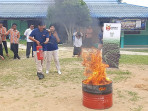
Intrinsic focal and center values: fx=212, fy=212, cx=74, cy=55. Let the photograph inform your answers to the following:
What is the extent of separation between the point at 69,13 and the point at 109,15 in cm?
614

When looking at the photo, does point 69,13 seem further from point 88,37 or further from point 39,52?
point 39,52

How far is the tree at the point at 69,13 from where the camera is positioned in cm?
1555

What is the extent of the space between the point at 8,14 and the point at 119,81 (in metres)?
17.7

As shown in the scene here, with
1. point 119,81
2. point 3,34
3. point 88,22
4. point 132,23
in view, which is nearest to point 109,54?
point 119,81

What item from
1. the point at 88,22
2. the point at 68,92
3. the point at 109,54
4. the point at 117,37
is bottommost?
the point at 68,92

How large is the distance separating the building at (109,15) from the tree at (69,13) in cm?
75

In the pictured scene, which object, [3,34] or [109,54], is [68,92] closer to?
[109,54]

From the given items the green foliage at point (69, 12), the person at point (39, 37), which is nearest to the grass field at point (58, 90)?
the person at point (39, 37)

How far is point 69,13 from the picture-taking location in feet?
49.0

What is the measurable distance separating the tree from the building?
75 centimetres

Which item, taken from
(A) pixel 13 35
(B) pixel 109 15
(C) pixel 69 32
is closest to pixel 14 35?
(A) pixel 13 35

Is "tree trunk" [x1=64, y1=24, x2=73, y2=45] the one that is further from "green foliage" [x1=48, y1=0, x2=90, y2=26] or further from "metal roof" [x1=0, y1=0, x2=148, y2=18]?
"metal roof" [x1=0, y1=0, x2=148, y2=18]

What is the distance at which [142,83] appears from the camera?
6.87 m

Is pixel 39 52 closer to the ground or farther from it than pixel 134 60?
farther from it
